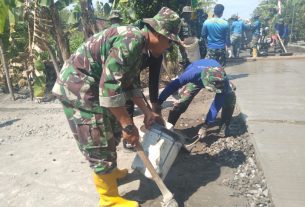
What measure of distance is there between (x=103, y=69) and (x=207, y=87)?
184 cm

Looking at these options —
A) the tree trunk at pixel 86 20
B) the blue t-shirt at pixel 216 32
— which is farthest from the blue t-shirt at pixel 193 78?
the blue t-shirt at pixel 216 32

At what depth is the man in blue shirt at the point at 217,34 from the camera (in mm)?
7641

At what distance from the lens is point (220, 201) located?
132 inches

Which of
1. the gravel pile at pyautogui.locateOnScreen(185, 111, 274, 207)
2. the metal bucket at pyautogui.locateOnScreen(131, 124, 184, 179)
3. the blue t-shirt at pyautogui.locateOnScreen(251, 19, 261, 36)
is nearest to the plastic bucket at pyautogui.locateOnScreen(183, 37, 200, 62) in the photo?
the gravel pile at pyautogui.locateOnScreen(185, 111, 274, 207)

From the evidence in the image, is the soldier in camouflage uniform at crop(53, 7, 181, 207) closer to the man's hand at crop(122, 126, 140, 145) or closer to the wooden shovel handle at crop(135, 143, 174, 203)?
the man's hand at crop(122, 126, 140, 145)

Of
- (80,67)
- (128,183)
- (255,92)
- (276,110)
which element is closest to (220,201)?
(128,183)

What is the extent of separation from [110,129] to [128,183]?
0.98 meters

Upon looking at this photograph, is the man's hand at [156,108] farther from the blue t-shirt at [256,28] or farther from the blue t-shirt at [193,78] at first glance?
the blue t-shirt at [256,28]

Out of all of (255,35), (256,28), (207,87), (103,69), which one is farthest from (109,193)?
(256,28)

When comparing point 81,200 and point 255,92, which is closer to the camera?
point 81,200

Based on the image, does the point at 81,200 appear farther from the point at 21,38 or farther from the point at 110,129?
the point at 21,38

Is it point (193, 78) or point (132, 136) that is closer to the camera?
point (132, 136)

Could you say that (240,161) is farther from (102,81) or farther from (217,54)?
(217,54)

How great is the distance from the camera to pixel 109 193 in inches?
130
